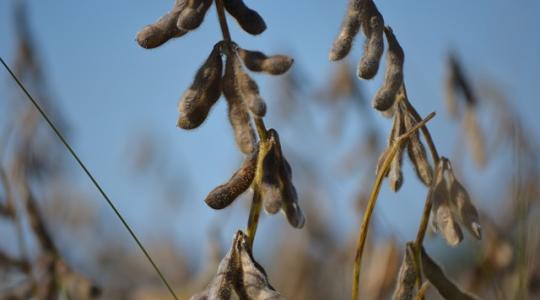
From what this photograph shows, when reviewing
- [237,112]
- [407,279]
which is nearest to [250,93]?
[237,112]

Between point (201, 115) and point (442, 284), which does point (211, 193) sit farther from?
point (442, 284)

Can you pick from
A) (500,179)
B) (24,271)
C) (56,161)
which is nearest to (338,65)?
(500,179)

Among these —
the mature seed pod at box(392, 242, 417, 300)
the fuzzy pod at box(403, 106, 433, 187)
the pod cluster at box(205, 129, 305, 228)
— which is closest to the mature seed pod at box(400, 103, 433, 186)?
the fuzzy pod at box(403, 106, 433, 187)

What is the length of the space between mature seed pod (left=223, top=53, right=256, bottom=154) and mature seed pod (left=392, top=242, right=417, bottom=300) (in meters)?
0.39

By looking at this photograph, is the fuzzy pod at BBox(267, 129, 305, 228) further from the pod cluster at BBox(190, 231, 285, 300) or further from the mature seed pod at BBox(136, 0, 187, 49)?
the mature seed pod at BBox(136, 0, 187, 49)

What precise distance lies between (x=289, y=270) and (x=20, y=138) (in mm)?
1551

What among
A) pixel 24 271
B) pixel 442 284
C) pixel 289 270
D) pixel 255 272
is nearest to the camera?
pixel 255 272

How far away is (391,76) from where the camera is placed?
1.52 metres

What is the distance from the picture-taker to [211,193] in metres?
1.38

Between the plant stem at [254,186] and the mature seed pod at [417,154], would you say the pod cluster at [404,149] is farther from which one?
the plant stem at [254,186]

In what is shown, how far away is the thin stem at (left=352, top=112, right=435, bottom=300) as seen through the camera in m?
1.46

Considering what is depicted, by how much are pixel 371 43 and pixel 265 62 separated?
0.22m

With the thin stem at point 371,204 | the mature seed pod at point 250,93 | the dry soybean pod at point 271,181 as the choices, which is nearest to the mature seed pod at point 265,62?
the mature seed pod at point 250,93

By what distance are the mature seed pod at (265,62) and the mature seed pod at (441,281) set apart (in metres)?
0.46
